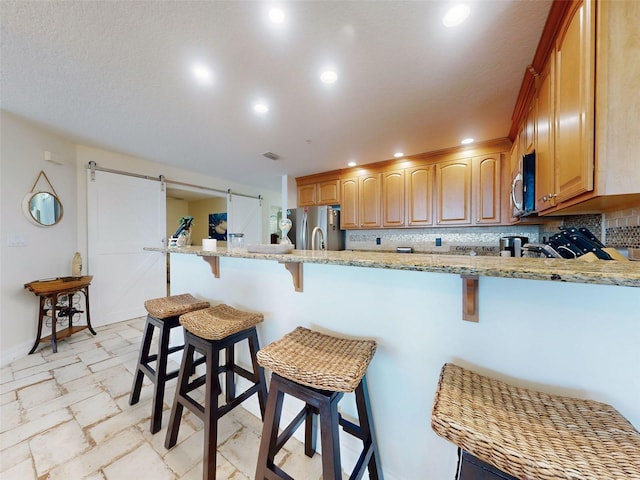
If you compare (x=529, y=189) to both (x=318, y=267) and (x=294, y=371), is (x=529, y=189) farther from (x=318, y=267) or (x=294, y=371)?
(x=294, y=371)

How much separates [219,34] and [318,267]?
1504 millimetres

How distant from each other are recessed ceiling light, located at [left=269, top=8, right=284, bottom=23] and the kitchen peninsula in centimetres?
130

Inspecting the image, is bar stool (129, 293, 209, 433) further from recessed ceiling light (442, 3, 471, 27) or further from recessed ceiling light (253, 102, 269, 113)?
recessed ceiling light (442, 3, 471, 27)

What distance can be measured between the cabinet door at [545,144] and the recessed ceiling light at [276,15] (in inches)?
60.3

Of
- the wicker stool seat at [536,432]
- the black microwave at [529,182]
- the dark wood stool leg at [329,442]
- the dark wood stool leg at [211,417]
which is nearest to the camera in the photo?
the wicker stool seat at [536,432]

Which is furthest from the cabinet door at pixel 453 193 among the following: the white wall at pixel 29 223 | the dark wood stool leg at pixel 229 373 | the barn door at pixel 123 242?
the white wall at pixel 29 223

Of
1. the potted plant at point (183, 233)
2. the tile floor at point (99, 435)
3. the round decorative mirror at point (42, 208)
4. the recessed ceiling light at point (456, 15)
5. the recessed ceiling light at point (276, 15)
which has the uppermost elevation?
the recessed ceiling light at point (276, 15)

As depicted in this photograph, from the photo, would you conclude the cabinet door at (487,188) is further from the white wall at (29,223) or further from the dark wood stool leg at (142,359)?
the white wall at (29,223)

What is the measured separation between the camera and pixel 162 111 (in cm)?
229

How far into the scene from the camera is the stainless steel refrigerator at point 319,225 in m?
4.13

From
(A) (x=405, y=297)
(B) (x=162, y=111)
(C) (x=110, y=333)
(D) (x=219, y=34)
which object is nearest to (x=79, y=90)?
(B) (x=162, y=111)

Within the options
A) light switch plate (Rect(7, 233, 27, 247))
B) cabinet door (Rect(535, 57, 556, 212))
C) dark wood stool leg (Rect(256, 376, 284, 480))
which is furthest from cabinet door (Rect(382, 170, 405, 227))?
light switch plate (Rect(7, 233, 27, 247))

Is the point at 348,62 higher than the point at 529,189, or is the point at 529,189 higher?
the point at 348,62

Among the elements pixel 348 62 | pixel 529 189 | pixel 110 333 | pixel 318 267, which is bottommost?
pixel 110 333
